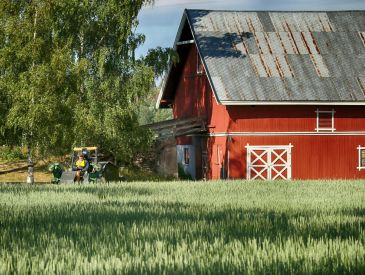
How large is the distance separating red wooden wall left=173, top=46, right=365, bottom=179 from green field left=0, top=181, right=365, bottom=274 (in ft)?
58.0

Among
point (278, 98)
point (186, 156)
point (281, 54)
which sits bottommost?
point (186, 156)

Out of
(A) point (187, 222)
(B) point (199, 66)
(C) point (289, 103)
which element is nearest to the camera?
(A) point (187, 222)

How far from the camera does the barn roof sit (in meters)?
35.7

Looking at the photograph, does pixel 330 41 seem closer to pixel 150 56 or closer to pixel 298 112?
pixel 298 112

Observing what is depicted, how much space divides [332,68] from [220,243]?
29060 millimetres

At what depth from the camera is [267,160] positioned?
120 ft

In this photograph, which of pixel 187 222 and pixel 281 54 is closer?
pixel 187 222

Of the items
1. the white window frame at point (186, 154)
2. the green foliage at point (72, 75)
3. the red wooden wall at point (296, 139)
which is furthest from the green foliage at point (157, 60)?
the white window frame at point (186, 154)

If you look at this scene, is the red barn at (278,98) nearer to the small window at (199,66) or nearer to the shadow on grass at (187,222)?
the small window at (199,66)

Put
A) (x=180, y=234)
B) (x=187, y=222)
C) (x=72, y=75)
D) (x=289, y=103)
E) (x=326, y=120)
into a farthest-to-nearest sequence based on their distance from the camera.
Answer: (x=326, y=120) → (x=289, y=103) → (x=72, y=75) → (x=187, y=222) → (x=180, y=234)

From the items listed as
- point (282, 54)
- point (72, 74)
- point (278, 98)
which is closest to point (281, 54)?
point (282, 54)

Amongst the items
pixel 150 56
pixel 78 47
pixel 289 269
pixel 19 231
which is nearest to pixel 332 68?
pixel 150 56

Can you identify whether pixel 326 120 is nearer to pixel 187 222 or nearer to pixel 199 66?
pixel 199 66

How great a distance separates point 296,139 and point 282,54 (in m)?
4.15
